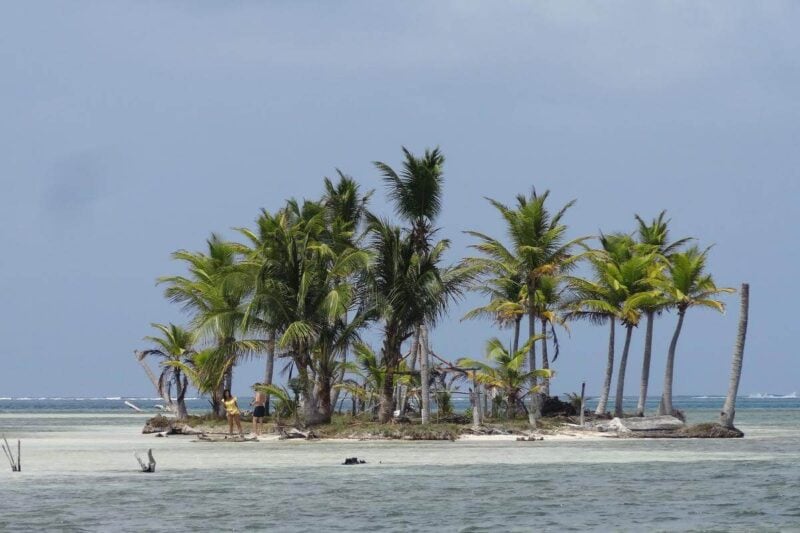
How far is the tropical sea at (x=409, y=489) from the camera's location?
19.6 m

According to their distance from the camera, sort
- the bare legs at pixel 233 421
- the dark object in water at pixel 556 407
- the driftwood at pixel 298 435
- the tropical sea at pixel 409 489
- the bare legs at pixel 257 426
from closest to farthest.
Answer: the tropical sea at pixel 409 489
the driftwood at pixel 298 435
the bare legs at pixel 233 421
the bare legs at pixel 257 426
the dark object in water at pixel 556 407

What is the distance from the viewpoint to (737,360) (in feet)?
149

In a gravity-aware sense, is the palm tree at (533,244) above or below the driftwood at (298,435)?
above

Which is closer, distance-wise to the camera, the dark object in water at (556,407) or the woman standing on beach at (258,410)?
the woman standing on beach at (258,410)

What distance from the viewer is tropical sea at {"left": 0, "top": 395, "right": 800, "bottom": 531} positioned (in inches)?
771

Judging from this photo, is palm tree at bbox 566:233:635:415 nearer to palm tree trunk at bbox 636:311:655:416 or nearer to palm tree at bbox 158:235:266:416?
palm tree trunk at bbox 636:311:655:416

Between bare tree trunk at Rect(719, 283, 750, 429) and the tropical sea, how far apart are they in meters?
7.66

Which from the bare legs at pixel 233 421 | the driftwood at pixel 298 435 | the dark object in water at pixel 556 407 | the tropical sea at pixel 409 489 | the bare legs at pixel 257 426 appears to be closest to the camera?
the tropical sea at pixel 409 489

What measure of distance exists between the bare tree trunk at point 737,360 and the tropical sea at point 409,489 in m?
7.66

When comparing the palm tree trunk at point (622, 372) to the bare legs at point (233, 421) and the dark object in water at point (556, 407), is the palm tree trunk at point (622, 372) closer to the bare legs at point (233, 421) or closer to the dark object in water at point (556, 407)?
the dark object in water at point (556, 407)

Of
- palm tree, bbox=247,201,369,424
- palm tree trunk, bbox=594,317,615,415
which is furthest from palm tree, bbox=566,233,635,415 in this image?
palm tree, bbox=247,201,369,424

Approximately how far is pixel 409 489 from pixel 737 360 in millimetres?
24228

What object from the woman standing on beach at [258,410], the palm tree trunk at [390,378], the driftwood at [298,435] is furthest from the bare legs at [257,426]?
the palm tree trunk at [390,378]

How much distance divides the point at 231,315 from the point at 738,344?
700 inches
